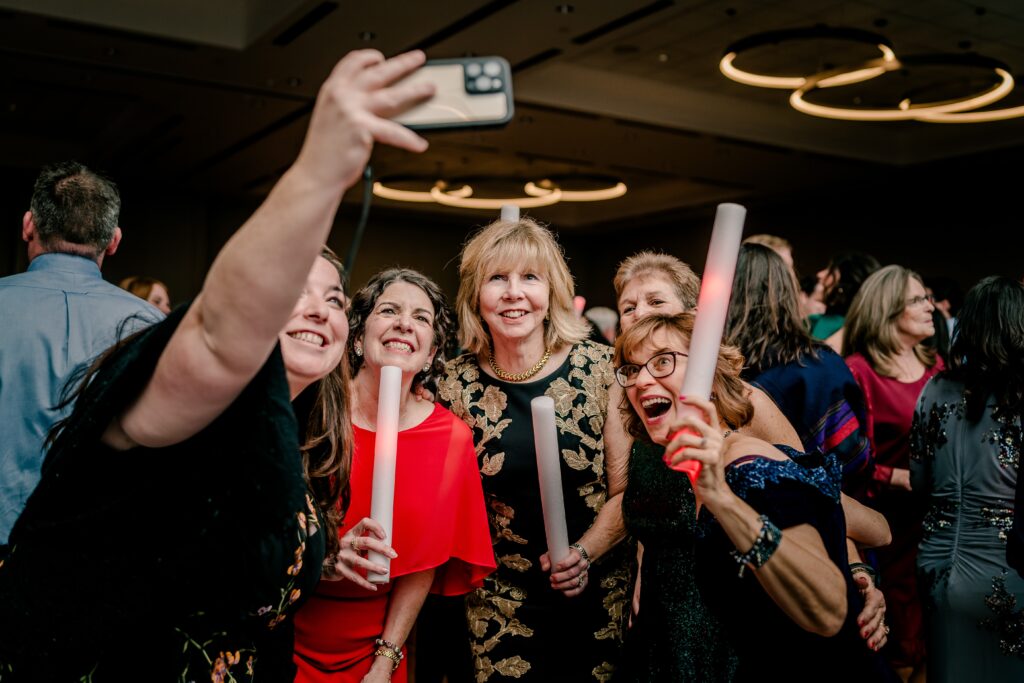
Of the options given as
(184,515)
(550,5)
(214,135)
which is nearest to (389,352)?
(184,515)

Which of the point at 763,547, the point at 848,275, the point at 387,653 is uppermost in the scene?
the point at 848,275

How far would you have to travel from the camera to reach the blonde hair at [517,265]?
211 cm

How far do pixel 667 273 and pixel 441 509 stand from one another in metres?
1.01

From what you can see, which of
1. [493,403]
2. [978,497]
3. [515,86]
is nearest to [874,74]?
[515,86]

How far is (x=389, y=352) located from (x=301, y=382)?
2.58ft

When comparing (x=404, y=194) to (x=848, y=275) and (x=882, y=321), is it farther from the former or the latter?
(x=882, y=321)

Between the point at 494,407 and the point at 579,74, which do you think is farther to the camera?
the point at 579,74

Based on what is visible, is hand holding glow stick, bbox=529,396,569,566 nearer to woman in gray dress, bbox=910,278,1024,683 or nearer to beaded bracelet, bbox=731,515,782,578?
beaded bracelet, bbox=731,515,782,578

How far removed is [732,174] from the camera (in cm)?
1146

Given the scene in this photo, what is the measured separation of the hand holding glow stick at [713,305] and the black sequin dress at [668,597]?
30.2 inches

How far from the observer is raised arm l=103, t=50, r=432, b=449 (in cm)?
70

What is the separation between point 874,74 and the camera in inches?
269

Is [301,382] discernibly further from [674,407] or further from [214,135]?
[214,135]

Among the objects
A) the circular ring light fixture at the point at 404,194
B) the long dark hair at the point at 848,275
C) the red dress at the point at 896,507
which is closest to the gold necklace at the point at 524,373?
the red dress at the point at 896,507
